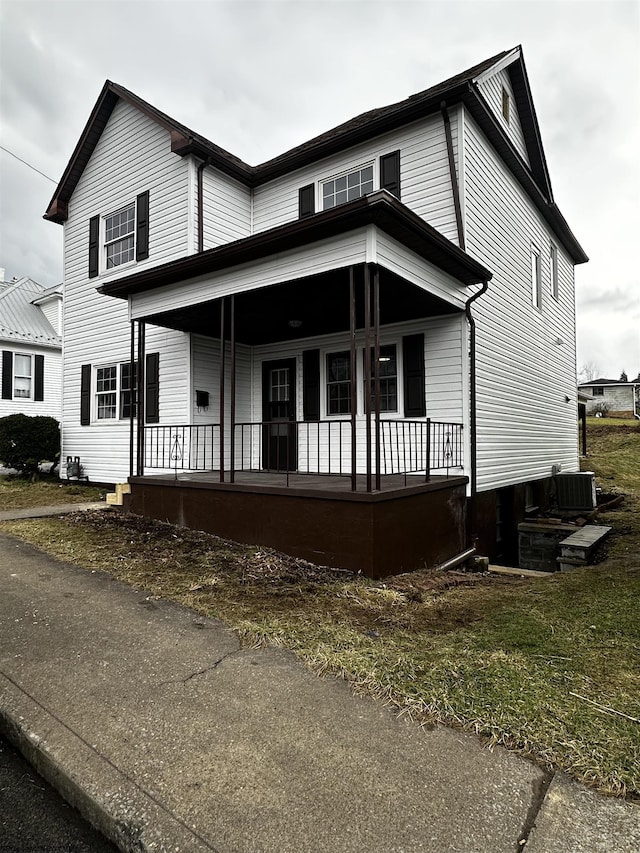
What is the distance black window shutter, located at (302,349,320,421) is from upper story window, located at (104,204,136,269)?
182 inches

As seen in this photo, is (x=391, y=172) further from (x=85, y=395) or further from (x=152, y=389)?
(x=85, y=395)

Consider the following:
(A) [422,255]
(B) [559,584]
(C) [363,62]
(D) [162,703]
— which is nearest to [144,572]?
(D) [162,703]

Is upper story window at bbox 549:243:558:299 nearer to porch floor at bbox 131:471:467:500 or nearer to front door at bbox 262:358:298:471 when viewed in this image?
front door at bbox 262:358:298:471

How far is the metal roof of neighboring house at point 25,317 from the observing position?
56.8 feet

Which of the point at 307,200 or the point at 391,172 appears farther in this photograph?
the point at 307,200

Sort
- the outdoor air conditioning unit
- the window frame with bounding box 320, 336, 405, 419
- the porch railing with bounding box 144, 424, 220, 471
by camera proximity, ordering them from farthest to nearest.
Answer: the outdoor air conditioning unit → the porch railing with bounding box 144, 424, 220, 471 → the window frame with bounding box 320, 336, 405, 419

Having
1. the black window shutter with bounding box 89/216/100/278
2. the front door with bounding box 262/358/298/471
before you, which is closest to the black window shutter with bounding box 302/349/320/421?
the front door with bounding box 262/358/298/471

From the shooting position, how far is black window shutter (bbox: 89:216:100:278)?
11.1 metres

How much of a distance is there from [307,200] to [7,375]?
Answer: 1289 cm

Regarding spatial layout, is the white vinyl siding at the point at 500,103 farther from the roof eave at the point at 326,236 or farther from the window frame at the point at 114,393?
the window frame at the point at 114,393

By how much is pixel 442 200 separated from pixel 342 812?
7.89 metres

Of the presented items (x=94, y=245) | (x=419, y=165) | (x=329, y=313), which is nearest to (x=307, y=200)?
(x=419, y=165)

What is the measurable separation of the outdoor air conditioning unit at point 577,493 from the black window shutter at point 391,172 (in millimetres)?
7222

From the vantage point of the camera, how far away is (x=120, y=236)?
10.8 meters
